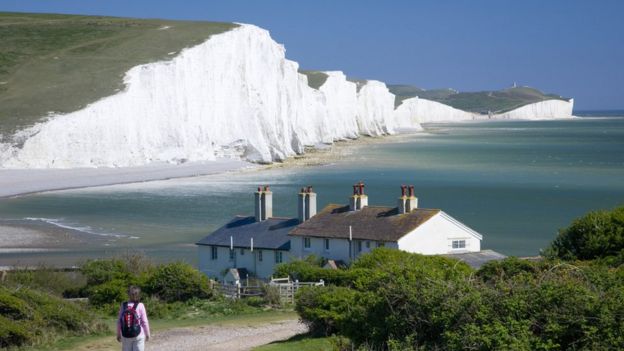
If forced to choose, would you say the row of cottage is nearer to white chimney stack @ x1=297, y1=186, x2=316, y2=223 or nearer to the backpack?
white chimney stack @ x1=297, y1=186, x2=316, y2=223

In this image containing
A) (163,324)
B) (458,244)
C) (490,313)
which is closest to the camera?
(490,313)

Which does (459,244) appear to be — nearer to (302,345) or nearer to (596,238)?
(596,238)

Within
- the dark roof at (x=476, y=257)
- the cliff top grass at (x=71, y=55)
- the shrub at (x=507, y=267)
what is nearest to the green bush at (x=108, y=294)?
the dark roof at (x=476, y=257)

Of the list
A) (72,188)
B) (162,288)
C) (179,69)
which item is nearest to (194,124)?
(179,69)

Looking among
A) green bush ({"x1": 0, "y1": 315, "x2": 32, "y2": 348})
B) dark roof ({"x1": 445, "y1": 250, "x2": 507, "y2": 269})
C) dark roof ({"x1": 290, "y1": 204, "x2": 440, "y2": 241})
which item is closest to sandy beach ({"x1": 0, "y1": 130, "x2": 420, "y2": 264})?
dark roof ({"x1": 290, "y1": 204, "x2": 440, "y2": 241})

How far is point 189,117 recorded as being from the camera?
82625 millimetres

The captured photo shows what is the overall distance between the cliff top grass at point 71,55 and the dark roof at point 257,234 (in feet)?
150

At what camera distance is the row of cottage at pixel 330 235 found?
25359 millimetres

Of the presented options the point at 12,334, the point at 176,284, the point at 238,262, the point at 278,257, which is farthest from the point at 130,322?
the point at 238,262

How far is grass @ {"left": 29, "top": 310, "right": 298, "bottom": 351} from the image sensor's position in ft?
55.0

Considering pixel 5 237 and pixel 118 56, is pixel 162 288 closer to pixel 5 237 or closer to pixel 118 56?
pixel 5 237

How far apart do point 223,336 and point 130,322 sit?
235 inches

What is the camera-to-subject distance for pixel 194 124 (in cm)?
8300

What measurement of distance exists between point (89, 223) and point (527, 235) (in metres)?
17.5
